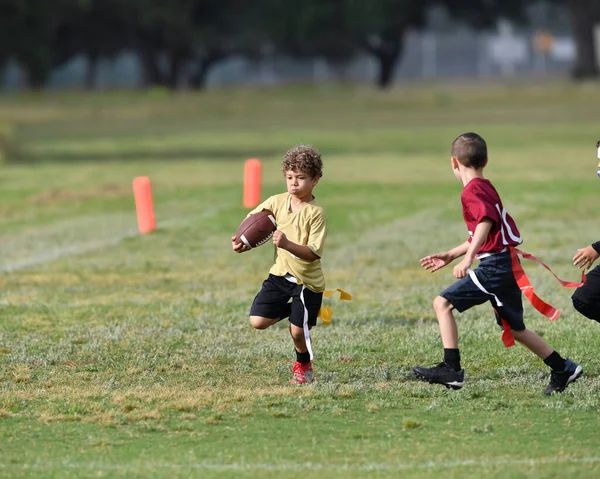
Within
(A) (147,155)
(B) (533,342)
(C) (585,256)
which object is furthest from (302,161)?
(A) (147,155)

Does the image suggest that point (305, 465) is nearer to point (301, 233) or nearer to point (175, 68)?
point (301, 233)

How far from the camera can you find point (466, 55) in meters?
120

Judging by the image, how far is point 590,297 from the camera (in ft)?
26.8

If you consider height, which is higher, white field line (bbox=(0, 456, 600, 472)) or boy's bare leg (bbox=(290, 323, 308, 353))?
boy's bare leg (bbox=(290, 323, 308, 353))

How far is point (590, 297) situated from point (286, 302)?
1888 millimetres

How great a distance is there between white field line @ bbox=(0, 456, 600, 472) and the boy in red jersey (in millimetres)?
1527

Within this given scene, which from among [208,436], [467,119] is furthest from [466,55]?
[208,436]

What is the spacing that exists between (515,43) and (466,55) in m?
5.85

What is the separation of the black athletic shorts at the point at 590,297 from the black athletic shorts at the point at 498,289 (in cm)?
59

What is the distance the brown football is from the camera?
26.7 ft

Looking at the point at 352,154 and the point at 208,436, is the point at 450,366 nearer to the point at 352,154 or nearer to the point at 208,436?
the point at 208,436

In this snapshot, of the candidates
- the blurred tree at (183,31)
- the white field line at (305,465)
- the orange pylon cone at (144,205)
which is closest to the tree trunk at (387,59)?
the blurred tree at (183,31)

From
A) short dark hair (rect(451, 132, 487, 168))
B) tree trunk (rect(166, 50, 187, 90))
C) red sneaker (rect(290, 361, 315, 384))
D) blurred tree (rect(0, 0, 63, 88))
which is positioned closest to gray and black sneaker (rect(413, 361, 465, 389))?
red sneaker (rect(290, 361, 315, 384))

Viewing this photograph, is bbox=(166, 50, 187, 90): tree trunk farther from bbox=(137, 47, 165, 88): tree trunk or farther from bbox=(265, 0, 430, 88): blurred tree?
bbox=(265, 0, 430, 88): blurred tree
